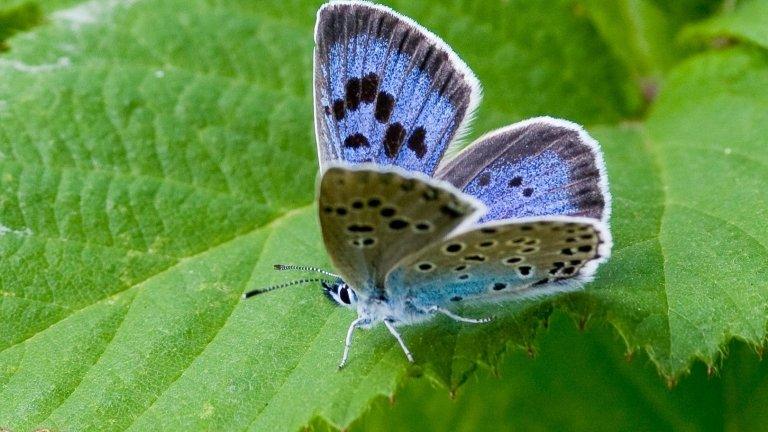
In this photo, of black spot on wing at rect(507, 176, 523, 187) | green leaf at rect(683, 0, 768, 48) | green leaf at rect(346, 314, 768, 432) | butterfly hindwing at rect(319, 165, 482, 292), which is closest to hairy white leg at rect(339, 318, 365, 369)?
butterfly hindwing at rect(319, 165, 482, 292)

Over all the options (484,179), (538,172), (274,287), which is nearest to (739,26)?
(538,172)

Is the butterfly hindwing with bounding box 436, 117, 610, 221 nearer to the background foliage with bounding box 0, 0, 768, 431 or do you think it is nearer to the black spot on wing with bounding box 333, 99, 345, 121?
the background foliage with bounding box 0, 0, 768, 431

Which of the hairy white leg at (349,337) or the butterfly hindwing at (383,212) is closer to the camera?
the butterfly hindwing at (383,212)

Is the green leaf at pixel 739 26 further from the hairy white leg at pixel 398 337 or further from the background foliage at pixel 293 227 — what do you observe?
the hairy white leg at pixel 398 337

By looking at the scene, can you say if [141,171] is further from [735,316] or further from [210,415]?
[735,316]

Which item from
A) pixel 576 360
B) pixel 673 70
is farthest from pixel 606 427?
pixel 673 70

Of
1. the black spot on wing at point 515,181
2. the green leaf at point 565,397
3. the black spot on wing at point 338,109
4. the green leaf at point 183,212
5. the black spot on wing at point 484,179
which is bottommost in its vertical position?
the green leaf at point 565,397

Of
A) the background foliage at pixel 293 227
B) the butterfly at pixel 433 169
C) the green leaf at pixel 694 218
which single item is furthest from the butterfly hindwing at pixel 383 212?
the green leaf at pixel 694 218
